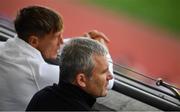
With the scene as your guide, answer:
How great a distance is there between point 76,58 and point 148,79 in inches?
29.6

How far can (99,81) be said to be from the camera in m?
1.20

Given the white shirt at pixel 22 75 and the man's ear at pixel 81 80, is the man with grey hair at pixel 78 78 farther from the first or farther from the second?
the white shirt at pixel 22 75

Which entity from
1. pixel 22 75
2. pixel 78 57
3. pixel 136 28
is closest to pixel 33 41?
pixel 22 75

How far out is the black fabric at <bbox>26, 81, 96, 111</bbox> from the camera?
43.1 inches

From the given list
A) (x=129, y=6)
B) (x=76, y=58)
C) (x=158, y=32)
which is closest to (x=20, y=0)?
(x=129, y=6)

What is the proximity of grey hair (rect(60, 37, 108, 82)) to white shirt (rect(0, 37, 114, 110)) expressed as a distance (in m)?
0.23

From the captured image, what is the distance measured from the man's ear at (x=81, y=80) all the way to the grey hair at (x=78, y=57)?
12 millimetres

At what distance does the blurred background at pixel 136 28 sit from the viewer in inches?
69.9

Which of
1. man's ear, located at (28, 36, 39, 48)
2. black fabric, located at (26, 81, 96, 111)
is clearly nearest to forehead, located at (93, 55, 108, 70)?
black fabric, located at (26, 81, 96, 111)

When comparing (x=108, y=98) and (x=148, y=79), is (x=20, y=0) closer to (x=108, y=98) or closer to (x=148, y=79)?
(x=108, y=98)

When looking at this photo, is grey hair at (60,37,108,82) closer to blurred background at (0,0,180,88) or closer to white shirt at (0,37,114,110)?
white shirt at (0,37,114,110)

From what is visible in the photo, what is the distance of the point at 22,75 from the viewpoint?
1.41m

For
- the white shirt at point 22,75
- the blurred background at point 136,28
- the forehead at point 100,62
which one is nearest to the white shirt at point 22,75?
the white shirt at point 22,75

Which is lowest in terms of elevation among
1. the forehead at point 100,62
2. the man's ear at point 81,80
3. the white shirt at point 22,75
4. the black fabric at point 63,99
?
the white shirt at point 22,75
